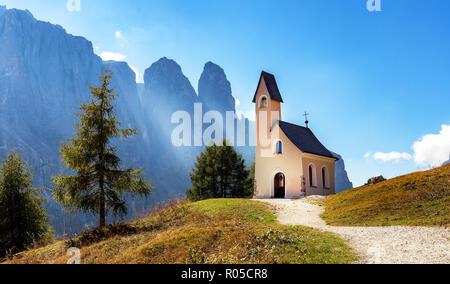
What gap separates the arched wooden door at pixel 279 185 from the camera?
3053 cm

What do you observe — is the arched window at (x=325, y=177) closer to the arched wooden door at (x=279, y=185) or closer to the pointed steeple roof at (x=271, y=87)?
the arched wooden door at (x=279, y=185)

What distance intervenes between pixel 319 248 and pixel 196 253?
3.52 meters

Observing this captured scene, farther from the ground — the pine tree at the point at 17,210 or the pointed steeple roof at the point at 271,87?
the pointed steeple roof at the point at 271,87

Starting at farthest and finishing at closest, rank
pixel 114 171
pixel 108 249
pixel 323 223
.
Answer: pixel 114 171, pixel 323 223, pixel 108 249

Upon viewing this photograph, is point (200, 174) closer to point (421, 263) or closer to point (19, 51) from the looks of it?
point (421, 263)

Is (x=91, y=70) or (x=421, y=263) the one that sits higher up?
(x=91, y=70)

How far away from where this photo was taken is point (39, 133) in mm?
86625

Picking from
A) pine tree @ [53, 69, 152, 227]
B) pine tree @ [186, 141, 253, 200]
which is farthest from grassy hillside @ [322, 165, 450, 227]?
pine tree @ [186, 141, 253, 200]

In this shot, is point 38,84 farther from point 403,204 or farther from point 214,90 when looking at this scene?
point 403,204

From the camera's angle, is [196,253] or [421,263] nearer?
[421,263]

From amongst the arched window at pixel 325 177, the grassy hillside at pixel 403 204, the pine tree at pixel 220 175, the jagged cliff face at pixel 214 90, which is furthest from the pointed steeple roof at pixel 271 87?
the jagged cliff face at pixel 214 90

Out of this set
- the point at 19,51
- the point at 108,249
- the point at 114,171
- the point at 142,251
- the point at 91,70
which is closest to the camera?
the point at 142,251

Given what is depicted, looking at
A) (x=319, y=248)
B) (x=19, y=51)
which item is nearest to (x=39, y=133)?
(x=19, y=51)

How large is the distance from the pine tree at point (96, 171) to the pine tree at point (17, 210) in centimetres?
706
